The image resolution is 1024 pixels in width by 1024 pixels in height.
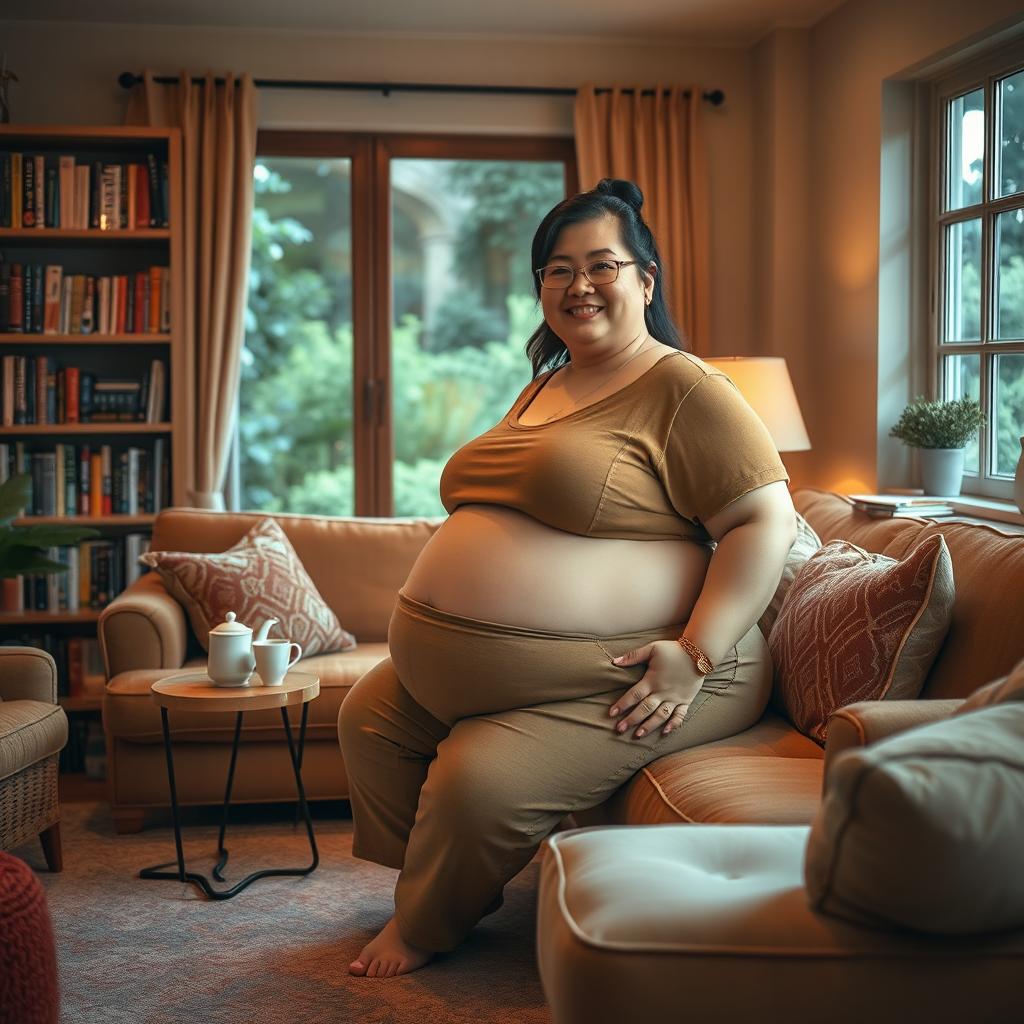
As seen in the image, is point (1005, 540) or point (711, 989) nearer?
point (711, 989)

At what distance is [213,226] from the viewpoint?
4250mm

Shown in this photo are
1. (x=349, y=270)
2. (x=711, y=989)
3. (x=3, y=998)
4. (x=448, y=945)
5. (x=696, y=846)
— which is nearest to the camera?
(x=711, y=989)

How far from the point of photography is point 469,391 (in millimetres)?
4656

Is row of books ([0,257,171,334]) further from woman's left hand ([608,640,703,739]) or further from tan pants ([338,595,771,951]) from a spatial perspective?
woman's left hand ([608,640,703,739])

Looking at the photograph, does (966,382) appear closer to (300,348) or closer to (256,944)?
(300,348)

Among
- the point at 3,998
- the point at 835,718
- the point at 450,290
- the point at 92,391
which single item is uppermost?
the point at 450,290

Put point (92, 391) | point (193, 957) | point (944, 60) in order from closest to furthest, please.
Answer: point (193, 957)
point (944, 60)
point (92, 391)

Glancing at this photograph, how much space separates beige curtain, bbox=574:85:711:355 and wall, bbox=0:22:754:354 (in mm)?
123

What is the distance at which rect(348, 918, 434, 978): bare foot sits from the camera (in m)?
2.13

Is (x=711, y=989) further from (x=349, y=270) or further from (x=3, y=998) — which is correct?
(x=349, y=270)

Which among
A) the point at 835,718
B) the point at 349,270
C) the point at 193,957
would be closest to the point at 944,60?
the point at 349,270

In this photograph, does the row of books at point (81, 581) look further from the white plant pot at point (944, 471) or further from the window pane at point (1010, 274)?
the window pane at point (1010, 274)

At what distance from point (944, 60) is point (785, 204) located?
954 mm

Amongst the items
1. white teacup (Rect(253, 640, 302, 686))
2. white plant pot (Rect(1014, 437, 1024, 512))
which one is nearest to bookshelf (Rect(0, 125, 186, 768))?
white teacup (Rect(253, 640, 302, 686))
